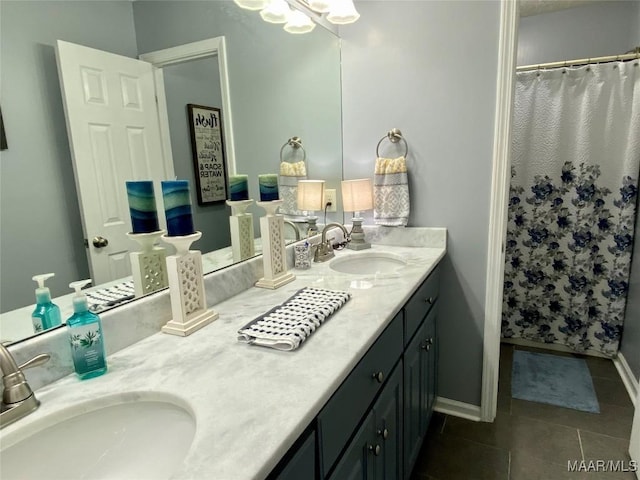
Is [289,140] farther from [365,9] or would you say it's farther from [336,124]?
[365,9]

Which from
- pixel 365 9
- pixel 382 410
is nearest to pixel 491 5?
pixel 365 9

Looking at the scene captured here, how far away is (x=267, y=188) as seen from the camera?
1459 mm

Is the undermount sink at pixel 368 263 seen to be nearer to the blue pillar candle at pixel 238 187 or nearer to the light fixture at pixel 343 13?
the blue pillar candle at pixel 238 187

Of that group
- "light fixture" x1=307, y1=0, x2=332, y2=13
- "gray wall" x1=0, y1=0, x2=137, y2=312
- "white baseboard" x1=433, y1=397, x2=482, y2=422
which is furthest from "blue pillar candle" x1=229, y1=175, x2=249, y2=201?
"white baseboard" x1=433, y1=397, x2=482, y2=422

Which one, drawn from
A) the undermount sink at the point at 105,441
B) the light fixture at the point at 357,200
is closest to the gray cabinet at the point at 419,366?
the light fixture at the point at 357,200

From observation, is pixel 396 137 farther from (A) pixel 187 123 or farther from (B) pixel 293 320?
(B) pixel 293 320

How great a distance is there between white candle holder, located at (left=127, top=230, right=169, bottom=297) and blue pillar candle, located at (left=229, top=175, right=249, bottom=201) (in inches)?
15.4

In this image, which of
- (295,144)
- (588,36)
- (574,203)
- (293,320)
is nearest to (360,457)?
(293,320)

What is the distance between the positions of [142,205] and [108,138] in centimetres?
19

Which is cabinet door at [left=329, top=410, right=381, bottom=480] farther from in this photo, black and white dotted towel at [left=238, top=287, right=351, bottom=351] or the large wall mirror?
the large wall mirror

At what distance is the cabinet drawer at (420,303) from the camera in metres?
1.39

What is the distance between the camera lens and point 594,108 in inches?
92.2

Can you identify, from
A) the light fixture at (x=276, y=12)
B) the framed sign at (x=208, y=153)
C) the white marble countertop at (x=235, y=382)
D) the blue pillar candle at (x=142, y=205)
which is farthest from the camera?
the light fixture at (x=276, y=12)

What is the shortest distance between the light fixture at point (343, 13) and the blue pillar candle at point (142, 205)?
130 cm
